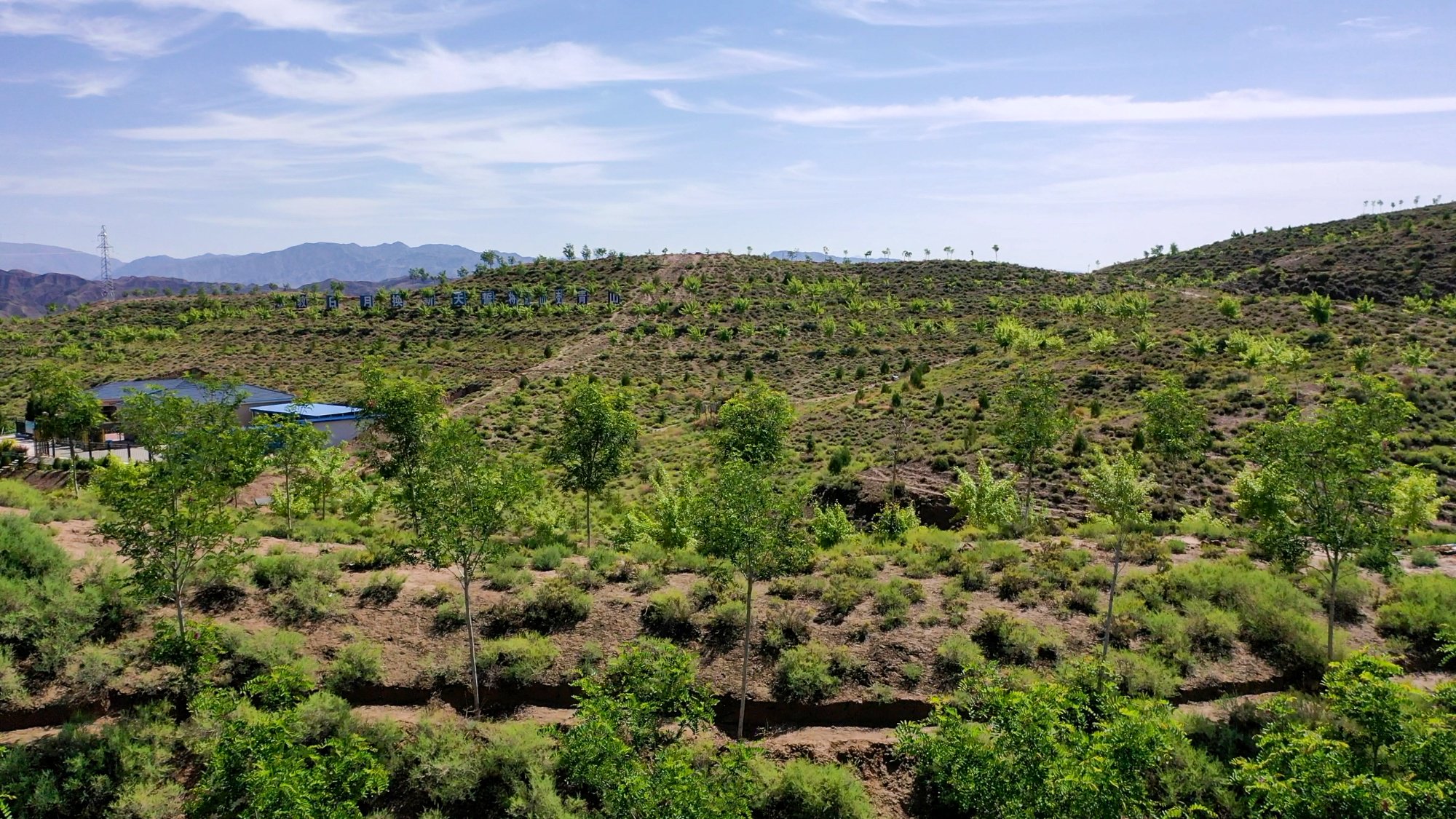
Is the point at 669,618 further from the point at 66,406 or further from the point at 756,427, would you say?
the point at 66,406

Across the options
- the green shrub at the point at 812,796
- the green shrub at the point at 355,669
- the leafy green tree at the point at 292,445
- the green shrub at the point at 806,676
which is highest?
the leafy green tree at the point at 292,445

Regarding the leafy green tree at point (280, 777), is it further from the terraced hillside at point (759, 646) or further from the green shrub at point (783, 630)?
the green shrub at point (783, 630)

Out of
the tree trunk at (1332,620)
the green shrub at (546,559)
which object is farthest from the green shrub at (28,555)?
the tree trunk at (1332,620)

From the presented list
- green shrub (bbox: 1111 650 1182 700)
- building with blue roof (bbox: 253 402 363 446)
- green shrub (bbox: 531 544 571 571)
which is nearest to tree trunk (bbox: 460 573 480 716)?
green shrub (bbox: 531 544 571 571)

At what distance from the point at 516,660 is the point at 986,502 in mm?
18065

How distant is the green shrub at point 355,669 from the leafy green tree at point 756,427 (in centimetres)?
1310

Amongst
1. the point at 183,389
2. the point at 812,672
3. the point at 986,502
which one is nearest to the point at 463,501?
the point at 812,672

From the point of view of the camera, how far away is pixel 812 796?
13.8 meters

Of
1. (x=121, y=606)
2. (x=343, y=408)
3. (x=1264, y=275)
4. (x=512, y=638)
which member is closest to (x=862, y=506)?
(x=512, y=638)

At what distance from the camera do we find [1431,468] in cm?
3183

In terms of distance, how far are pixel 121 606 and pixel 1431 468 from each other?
4542 cm

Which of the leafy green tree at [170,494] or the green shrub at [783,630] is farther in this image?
the green shrub at [783,630]

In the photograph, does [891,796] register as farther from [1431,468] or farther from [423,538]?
[1431,468]

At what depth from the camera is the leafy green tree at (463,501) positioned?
611 inches
